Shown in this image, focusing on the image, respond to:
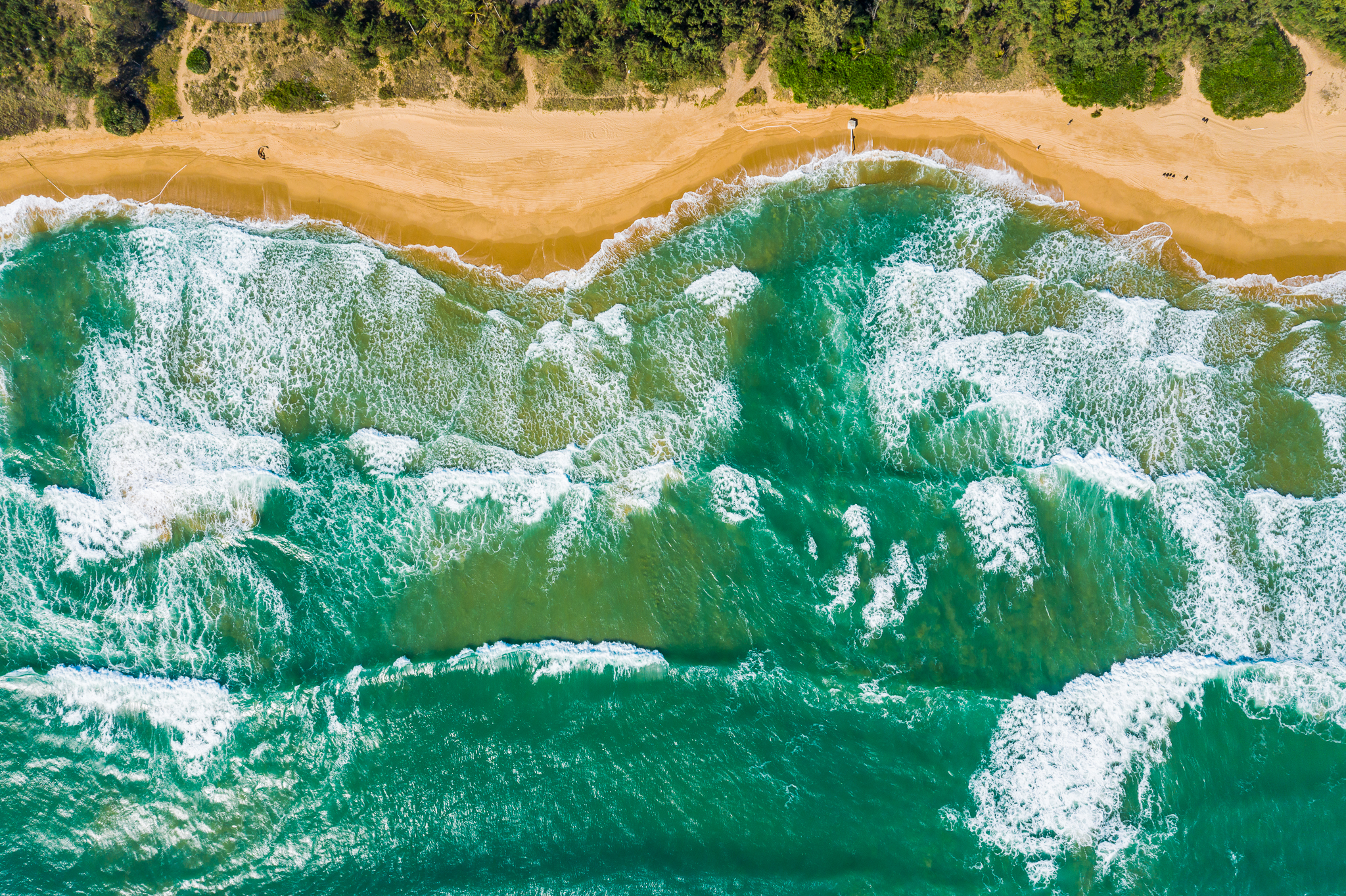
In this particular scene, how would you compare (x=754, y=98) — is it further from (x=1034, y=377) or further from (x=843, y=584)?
Result: (x=843, y=584)

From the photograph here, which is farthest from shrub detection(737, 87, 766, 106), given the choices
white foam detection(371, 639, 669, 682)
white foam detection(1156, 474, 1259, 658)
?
white foam detection(371, 639, 669, 682)

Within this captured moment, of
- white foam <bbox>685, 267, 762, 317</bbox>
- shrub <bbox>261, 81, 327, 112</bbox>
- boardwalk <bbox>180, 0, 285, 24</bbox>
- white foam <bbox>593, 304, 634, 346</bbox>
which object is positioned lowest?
white foam <bbox>593, 304, 634, 346</bbox>

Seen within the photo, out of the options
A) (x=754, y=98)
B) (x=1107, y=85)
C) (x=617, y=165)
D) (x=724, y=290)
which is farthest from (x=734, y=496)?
(x=1107, y=85)

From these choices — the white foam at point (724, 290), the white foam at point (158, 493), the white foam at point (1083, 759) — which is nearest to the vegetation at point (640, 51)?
the white foam at point (724, 290)

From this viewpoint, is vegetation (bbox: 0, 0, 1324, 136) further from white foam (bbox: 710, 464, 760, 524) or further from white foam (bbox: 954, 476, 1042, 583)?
white foam (bbox: 954, 476, 1042, 583)

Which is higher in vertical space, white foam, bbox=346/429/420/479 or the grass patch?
the grass patch

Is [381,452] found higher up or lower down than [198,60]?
lower down

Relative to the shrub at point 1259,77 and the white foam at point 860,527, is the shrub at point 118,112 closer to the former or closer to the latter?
the white foam at point 860,527
